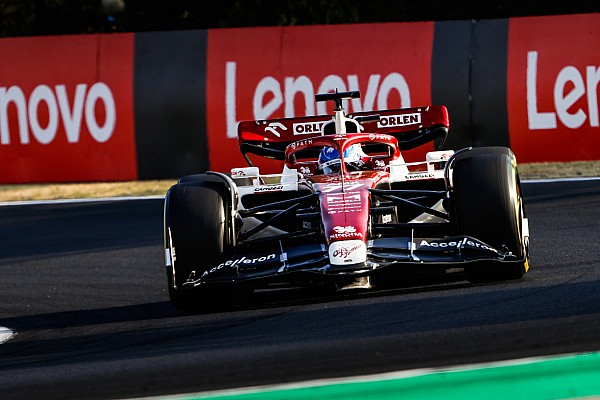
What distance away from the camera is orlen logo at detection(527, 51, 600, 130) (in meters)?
14.2

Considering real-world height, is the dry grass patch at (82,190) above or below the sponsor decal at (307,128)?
below

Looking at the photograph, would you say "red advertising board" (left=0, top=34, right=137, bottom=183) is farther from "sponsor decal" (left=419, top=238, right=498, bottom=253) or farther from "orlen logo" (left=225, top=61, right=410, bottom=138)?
"sponsor decal" (left=419, top=238, right=498, bottom=253)

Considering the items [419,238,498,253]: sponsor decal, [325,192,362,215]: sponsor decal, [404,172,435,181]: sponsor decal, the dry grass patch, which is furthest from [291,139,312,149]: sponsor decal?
the dry grass patch

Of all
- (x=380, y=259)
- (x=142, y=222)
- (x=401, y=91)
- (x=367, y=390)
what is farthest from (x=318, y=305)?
(x=401, y=91)

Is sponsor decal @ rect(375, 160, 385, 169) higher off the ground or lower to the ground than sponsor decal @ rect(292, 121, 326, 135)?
lower

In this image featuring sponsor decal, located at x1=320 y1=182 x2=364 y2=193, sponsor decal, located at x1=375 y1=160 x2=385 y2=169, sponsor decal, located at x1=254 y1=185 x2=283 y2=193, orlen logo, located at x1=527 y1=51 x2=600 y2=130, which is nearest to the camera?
sponsor decal, located at x1=320 y1=182 x2=364 y2=193

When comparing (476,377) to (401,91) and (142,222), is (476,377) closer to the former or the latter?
(142,222)

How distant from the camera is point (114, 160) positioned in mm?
15094

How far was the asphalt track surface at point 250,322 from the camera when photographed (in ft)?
17.4

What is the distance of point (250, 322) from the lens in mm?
7520

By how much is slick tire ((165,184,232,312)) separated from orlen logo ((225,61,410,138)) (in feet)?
21.3

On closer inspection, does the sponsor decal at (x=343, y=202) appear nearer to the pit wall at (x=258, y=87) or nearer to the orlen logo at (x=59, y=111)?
the pit wall at (x=258, y=87)

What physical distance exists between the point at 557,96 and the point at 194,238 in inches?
283

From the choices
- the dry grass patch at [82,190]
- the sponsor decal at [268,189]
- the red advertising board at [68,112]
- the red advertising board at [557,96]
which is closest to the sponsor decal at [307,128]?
the sponsor decal at [268,189]
